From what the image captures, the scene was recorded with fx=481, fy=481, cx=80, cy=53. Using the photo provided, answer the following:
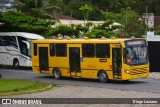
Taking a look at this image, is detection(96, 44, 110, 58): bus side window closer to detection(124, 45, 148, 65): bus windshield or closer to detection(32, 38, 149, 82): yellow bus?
detection(32, 38, 149, 82): yellow bus

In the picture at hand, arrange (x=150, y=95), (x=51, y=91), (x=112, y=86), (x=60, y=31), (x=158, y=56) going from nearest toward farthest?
(x=150, y=95), (x=51, y=91), (x=112, y=86), (x=158, y=56), (x=60, y=31)

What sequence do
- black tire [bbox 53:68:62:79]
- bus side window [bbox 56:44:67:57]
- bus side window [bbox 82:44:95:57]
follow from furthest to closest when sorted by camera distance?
1. black tire [bbox 53:68:62:79]
2. bus side window [bbox 56:44:67:57]
3. bus side window [bbox 82:44:95:57]

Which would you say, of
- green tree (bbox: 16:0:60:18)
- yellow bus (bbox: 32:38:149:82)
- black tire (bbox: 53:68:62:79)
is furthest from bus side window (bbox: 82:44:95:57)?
green tree (bbox: 16:0:60:18)

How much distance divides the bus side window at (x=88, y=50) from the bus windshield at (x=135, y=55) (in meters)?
2.36

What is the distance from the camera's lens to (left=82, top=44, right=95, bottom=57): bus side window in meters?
28.0

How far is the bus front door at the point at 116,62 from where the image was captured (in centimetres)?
2650

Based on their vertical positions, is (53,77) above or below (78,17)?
below

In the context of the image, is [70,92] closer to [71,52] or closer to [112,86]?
[112,86]

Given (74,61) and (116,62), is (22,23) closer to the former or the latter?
(74,61)

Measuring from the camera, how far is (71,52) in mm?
29234

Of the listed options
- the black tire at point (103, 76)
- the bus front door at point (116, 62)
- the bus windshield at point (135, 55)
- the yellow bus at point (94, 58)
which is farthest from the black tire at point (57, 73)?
the bus windshield at point (135, 55)

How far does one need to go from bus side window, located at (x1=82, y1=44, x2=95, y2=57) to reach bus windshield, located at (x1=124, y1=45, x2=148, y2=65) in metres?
2.36

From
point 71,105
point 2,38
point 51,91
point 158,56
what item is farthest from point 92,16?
point 71,105

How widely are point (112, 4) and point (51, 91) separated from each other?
63.0 metres
